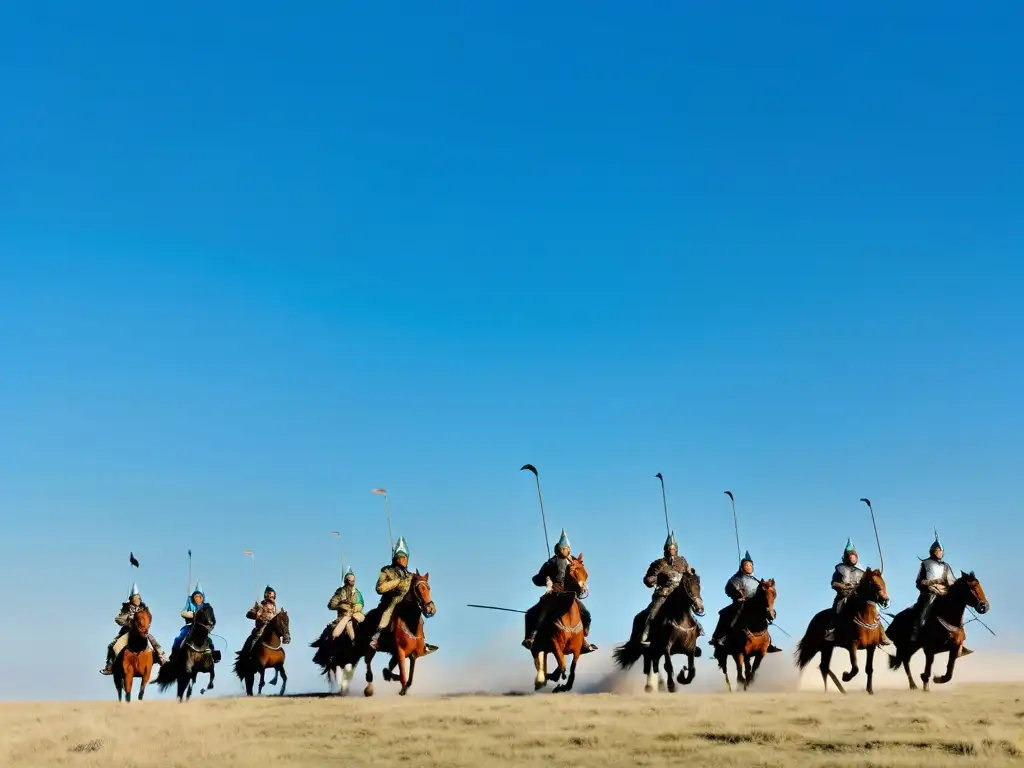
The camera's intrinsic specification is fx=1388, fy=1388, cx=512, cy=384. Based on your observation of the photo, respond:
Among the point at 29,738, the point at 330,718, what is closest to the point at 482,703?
the point at 330,718

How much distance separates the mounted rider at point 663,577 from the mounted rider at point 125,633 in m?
15.4

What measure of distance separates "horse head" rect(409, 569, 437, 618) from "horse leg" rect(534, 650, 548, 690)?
10.4ft

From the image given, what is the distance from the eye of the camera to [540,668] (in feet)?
119

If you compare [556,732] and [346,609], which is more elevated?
[346,609]

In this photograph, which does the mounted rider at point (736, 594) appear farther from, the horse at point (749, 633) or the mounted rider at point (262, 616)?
the mounted rider at point (262, 616)

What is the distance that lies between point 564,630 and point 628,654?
3429 millimetres

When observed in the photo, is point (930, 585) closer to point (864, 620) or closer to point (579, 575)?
point (864, 620)

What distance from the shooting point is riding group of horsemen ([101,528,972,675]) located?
3575 centimetres

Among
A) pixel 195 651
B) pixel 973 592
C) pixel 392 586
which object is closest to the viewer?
pixel 973 592

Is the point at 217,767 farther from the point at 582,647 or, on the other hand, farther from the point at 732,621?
the point at 732,621

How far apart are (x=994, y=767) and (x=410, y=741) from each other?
11.2m

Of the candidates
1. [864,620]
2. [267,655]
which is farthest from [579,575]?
[267,655]

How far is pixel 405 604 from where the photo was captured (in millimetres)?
37625

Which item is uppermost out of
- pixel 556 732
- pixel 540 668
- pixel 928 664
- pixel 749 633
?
pixel 749 633
